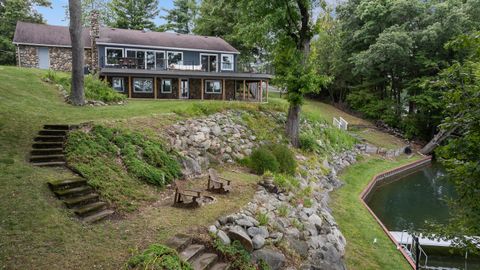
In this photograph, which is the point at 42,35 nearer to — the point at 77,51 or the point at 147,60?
the point at 147,60

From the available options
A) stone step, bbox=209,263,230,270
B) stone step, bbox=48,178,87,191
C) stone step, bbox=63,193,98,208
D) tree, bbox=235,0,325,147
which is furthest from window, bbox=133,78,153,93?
stone step, bbox=209,263,230,270

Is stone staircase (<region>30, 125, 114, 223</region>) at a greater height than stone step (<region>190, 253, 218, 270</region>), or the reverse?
stone staircase (<region>30, 125, 114, 223</region>)

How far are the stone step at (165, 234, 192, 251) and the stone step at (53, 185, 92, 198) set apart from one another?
9.60 feet

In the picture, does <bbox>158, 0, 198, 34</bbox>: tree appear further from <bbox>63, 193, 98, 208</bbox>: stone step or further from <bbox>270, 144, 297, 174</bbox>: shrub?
<bbox>63, 193, 98, 208</bbox>: stone step

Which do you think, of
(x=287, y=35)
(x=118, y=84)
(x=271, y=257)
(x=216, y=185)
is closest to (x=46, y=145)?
(x=216, y=185)

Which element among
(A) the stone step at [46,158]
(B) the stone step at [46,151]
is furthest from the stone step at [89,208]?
(B) the stone step at [46,151]

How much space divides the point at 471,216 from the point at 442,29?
99.0ft

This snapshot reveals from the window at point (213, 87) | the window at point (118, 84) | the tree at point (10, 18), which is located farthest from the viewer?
the tree at point (10, 18)

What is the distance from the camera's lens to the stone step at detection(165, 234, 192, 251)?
277 inches

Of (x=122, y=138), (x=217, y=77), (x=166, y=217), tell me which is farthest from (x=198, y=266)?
(x=217, y=77)

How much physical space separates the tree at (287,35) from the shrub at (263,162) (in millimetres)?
4537

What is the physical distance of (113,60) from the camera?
2725cm

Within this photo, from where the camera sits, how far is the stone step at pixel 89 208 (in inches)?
306

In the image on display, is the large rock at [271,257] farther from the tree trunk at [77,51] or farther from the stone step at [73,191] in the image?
the tree trunk at [77,51]
